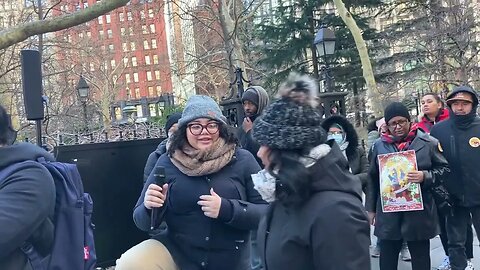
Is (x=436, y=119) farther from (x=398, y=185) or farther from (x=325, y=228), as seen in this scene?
(x=325, y=228)

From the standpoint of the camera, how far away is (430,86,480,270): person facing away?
17.1 feet

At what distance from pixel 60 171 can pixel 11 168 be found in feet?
0.90

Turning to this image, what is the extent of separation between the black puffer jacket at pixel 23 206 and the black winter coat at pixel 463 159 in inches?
158

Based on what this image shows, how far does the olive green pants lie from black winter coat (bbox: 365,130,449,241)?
2.53 metres

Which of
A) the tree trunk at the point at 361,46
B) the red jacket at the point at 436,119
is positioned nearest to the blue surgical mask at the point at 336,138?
the red jacket at the point at 436,119

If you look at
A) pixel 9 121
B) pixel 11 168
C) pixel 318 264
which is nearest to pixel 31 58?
pixel 9 121

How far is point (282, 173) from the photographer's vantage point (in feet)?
6.52

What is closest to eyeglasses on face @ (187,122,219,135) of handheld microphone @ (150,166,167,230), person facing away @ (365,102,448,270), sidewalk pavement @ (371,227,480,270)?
handheld microphone @ (150,166,167,230)

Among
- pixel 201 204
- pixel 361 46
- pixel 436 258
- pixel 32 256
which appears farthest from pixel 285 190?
pixel 361 46

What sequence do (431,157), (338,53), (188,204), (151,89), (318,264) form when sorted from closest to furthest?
(318,264)
(188,204)
(431,157)
(338,53)
(151,89)

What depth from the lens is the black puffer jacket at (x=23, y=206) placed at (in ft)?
7.53

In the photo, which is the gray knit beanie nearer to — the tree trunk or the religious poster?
the religious poster

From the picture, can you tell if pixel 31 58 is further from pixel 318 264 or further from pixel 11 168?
pixel 318 264

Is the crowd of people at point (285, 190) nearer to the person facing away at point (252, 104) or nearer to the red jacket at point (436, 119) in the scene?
the person facing away at point (252, 104)
